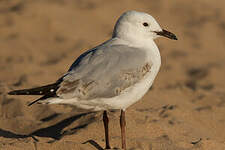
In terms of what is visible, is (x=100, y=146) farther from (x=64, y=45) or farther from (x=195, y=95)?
(x=64, y=45)

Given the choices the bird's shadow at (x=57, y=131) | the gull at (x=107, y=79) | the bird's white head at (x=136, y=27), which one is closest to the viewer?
the gull at (x=107, y=79)

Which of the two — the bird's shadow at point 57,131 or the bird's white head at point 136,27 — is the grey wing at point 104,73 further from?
the bird's shadow at point 57,131

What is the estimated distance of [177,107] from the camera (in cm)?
695

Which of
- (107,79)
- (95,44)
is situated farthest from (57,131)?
(95,44)

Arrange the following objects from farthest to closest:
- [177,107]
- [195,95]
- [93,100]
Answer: [195,95], [177,107], [93,100]

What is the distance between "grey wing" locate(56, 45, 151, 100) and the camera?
4707mm

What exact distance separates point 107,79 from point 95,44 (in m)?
5.89

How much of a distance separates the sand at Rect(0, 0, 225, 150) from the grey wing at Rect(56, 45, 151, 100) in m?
0.61

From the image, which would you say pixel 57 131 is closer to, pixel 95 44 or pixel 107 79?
pixel 107 79

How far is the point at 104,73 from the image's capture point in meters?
4.79

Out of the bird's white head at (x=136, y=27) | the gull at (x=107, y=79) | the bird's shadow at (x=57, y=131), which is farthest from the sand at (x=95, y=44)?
the bird's white head at (x=136, y=27)

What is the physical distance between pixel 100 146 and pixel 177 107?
2.00m

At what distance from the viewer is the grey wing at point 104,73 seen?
15.4 feet

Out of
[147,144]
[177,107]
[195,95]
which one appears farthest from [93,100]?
[195,95]
